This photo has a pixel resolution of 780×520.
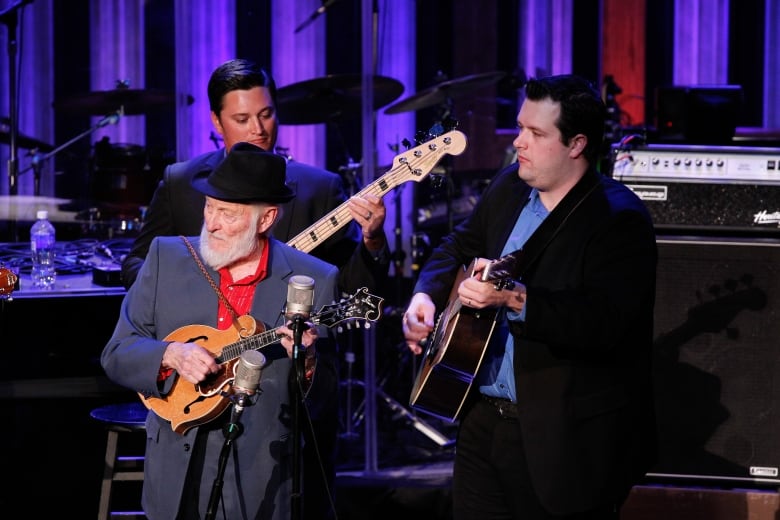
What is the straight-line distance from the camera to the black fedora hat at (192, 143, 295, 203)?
314cm

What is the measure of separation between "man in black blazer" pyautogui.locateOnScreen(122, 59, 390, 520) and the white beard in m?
0.54

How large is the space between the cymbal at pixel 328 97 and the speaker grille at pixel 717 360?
2426 millimetres

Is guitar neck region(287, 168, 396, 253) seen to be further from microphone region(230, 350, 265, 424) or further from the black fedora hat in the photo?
microphone region(230, 350, 265, 424)

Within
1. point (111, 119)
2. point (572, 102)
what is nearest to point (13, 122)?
point (111, 119)

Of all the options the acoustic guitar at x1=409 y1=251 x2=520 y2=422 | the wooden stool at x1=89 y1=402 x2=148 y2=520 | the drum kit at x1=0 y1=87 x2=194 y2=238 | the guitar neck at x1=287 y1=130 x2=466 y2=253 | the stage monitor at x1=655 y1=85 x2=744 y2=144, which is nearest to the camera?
the acoustic guitar at x1=409 y1=251 x2=520 y2=422

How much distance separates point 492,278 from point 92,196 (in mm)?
4491

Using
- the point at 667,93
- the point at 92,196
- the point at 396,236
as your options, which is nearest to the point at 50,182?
the point at 92,196

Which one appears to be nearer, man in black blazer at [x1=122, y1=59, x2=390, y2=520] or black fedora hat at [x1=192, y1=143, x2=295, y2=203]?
black fedora hat at [x1=192, y1=143, x2=295, y2=203]

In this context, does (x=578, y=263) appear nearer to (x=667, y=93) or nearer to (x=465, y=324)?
(x=465, y=324)

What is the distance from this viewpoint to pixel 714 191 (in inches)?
167

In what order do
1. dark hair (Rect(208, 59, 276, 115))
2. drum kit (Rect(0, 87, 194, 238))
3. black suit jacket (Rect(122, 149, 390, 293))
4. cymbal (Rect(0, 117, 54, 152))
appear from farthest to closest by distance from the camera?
cymbal (Rect(0, 117, 54, 152)), drum kit (Rect(0, 87, 194, 238)), black suit jacket (Rect(122, 149, 390, 293)), dark hair (Rect(208, 59, 276, 115))

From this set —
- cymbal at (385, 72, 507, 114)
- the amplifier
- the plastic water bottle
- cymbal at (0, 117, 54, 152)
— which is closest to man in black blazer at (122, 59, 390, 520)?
the amplifier

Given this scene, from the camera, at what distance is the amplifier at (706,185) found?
13.8 ft

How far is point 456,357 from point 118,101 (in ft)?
13.3
